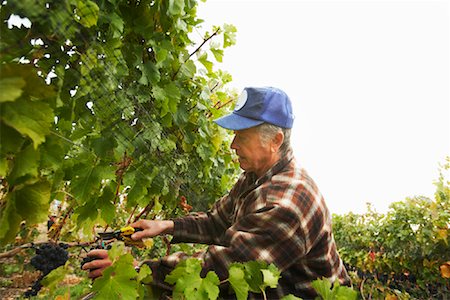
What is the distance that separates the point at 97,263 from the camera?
1630mm

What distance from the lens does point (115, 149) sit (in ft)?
6.48

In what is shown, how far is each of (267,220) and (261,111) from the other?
0.76 metres

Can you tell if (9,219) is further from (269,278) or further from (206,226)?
(206,226)

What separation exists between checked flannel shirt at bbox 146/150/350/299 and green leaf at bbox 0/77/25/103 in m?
1.28

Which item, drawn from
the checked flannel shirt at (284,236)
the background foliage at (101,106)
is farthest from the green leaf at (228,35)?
the checked flannel shirt at (284,236)

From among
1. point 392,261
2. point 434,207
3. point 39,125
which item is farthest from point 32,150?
point 392,261

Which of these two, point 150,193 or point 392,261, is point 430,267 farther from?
point 150,193

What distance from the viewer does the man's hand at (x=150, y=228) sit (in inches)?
80.9

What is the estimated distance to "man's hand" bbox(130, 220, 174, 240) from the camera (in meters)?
2.05

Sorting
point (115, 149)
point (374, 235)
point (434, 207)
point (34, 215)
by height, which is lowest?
point (374, 235)

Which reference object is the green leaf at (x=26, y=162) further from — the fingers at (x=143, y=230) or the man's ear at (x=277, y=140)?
the man's ear at (x=277, y=140)

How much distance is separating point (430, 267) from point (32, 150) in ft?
20.2

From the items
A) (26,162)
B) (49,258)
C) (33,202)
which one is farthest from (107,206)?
(26,162)

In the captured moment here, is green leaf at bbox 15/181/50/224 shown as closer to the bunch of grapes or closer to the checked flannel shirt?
the bunch of grapes
